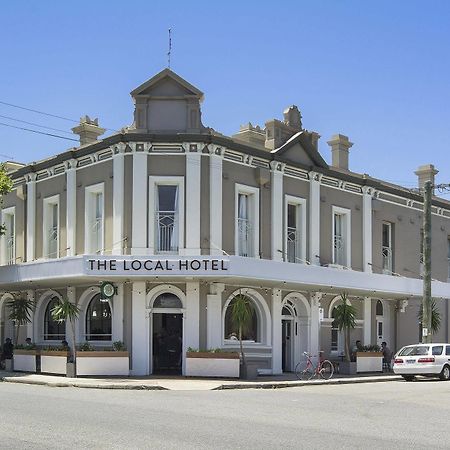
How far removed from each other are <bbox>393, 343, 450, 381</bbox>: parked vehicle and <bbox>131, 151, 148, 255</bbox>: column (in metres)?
10.1

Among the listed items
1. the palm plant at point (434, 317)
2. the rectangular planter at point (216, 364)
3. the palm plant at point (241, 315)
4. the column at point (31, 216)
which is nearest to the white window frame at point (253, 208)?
the palm plant at point (241, 315)

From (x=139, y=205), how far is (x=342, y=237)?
396 inches

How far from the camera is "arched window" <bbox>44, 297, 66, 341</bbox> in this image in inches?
1203

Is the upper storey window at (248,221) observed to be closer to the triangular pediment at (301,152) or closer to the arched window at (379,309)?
the triangular pediment at (301,152)

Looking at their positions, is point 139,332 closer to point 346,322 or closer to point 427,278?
point 346,322

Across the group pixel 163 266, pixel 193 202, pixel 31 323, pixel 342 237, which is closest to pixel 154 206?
pixel 193 202

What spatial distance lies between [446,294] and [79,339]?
16990mm

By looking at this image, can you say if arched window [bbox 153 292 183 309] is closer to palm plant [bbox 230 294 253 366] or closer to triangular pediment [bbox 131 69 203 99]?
palm plant [bbox 230 294 253 366]

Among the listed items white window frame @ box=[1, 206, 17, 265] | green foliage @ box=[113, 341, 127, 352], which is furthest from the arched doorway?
white window frame @ box=[1, 206, 17, 265]

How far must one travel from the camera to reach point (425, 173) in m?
40.1

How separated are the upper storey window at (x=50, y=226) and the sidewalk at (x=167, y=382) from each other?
566 centimetres

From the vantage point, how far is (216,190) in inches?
1079

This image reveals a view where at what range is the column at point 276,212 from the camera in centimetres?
2949

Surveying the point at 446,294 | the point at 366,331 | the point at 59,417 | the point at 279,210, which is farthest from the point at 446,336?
the point at 59,417
